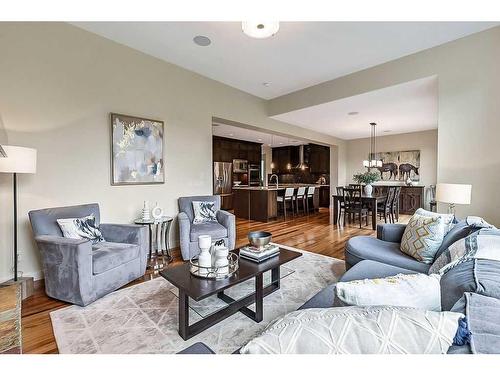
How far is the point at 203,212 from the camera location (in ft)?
12.8

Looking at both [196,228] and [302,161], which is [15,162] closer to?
[196,228]

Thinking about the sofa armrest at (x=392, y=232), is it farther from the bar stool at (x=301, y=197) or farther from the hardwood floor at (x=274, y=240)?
the bar stool at (x=301, y=197)

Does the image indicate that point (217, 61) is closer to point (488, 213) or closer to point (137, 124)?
point (137, 124)

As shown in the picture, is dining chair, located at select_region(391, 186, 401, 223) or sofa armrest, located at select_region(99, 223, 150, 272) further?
dining chair, located at select_region(391, 186, 401, 223)

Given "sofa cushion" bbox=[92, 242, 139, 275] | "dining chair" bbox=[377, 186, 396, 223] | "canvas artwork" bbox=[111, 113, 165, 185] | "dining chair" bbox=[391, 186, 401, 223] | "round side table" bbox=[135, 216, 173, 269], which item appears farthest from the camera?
"dining chair" bbox=[391, 186, 401, 223]

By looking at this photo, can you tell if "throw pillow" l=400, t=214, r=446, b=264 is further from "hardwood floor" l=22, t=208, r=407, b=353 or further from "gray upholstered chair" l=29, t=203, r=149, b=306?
"gray upholstered chair" l=29, t=203, r=149, b=306

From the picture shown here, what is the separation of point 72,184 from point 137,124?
46.0 inches

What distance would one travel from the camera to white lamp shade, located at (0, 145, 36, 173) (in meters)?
2.22

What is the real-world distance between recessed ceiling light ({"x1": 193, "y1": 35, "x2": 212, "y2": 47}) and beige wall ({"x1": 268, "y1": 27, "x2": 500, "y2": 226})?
2.89m

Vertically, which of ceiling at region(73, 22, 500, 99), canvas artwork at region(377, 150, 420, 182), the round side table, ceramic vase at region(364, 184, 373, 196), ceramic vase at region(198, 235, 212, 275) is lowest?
the round side table

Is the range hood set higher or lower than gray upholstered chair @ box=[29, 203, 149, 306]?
higher

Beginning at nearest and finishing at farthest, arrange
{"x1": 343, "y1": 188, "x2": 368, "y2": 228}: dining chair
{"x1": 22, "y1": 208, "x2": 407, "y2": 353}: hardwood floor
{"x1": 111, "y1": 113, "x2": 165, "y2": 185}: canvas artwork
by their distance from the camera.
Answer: {"x1": 22, "y1": 208, "x2": 407, "y2": 353}: hardwood floor, {"x1": 111, "y1": 113, "x2": 165, "y2": 185}: canvas artwork, {"x1": 343, "y1": 188, "x2": 368, "y2": 228}: dining chair

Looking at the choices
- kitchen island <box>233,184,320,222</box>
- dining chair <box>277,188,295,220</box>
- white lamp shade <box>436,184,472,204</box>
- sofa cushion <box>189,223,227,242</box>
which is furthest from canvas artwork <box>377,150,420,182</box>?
sofa cushion <box>189,223,227,242</box>

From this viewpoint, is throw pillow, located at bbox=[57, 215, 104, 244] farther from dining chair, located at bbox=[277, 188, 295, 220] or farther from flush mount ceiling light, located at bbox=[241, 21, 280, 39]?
dining chair, located at bbox=[277, 188, 295, 220]
